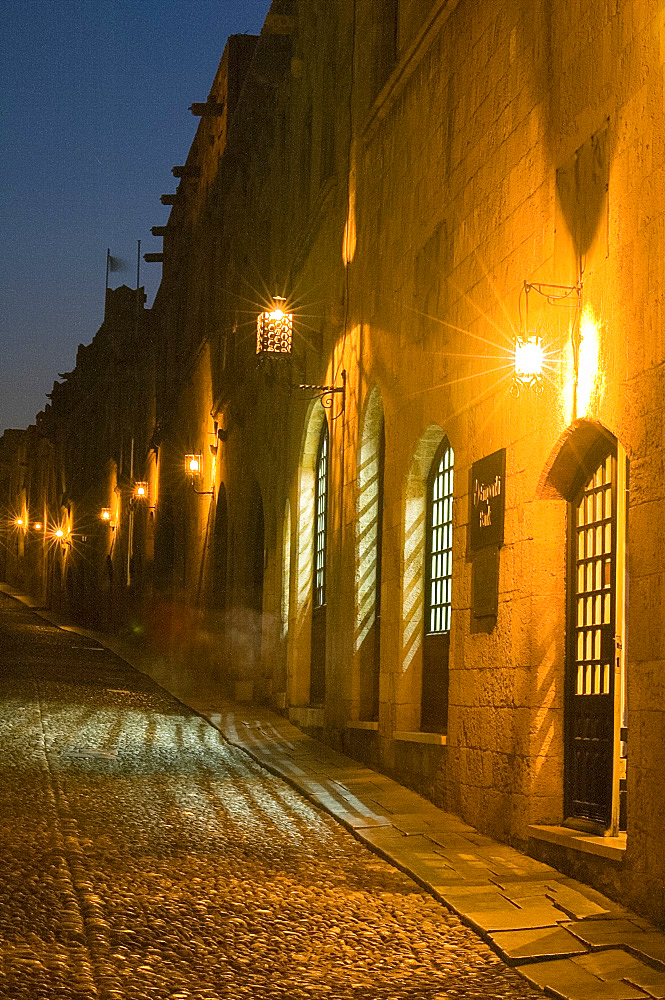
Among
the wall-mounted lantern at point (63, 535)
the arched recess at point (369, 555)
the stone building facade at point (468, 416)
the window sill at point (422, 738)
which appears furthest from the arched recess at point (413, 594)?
the wall-mounted lantern at point (63, 535)

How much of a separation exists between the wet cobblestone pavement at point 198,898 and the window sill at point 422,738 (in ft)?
3.47

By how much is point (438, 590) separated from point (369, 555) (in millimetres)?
2144

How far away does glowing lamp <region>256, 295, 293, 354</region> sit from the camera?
15.6 metres

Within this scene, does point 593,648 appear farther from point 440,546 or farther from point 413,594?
point 413,594

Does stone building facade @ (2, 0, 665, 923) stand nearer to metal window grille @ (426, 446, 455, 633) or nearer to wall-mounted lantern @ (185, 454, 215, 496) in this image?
metal window grille @ (426, 446, 455, 633)

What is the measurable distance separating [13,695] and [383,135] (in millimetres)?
9152

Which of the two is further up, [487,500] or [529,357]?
[529,357]

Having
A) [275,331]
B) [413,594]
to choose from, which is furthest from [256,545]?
[413,594]

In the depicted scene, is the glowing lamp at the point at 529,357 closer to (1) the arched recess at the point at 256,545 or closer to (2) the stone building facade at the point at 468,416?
(2) the stone building facade at the point at 468,416

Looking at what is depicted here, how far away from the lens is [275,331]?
1584cm

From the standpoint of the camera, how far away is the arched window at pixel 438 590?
10633mm

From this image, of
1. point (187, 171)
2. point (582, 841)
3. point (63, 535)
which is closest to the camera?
point (582, 841)

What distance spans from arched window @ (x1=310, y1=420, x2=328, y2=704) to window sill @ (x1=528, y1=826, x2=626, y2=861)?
7.76m

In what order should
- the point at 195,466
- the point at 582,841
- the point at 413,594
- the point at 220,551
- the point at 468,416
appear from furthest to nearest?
1. the point at 195,466
2. the point at 220,551
3. the point at 413,594
4. the point at 468,416
5. the point at 582,841
